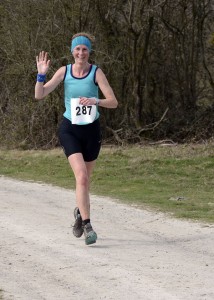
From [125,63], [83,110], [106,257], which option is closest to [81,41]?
[83,110]

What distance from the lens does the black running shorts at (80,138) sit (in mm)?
8148

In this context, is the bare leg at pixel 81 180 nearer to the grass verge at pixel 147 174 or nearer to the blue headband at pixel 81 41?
the blue headband at pixel 81 41

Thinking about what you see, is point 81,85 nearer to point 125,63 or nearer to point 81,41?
point 81,41

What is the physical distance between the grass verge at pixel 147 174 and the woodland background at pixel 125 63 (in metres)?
3.07

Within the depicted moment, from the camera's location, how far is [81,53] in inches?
320

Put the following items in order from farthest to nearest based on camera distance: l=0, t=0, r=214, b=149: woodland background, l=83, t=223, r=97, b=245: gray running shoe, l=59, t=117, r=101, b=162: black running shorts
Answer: l=0, t=0, r=214, b=149: woodland background < l=59, t=117, r=101, b=162: black running shorts < l=83, t=223, r=97, b=245: gray running shoe

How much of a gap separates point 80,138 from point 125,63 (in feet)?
50.3

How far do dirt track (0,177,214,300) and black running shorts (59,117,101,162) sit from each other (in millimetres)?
911

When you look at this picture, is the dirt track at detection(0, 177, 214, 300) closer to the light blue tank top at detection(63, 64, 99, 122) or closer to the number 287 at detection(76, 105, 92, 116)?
the number 287 at detection(76, 105, 92, 116)

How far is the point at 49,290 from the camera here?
20.3 ft

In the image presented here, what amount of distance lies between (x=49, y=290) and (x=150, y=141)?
53.5ft

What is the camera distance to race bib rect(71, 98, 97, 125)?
8016 mm

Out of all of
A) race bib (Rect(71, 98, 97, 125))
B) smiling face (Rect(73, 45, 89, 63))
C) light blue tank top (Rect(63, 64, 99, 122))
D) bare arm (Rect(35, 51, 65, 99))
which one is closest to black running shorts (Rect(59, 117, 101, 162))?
race bib (Rect(71, 98, 97, 125))

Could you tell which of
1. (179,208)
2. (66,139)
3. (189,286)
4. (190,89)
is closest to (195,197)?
(179,208)
